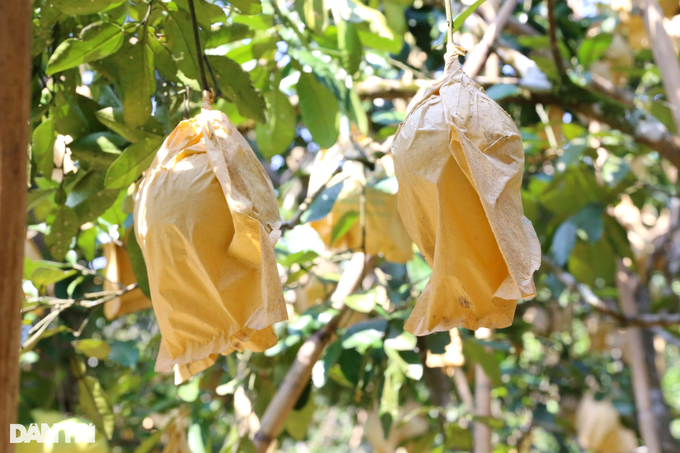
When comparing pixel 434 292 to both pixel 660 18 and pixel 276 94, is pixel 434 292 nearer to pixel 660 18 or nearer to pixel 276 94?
pixel 276 94

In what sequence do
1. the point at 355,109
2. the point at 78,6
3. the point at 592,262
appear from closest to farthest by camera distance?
the point at 78,6 → the point at 355,109 → the point at 592,262

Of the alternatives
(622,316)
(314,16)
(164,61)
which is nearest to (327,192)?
(314,16)

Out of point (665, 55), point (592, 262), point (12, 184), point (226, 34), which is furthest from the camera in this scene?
point (592, 262)

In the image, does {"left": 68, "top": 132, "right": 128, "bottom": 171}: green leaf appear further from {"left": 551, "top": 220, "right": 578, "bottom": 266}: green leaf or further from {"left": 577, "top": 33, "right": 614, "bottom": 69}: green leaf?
{"left": 577, "top": 33, "right": 614, "bottom": 69}: green leaf

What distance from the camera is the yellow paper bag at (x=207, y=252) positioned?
1.43 feet

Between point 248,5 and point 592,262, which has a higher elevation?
point 248,5

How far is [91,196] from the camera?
73 cm

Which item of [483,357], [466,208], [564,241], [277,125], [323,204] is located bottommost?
[483,357]

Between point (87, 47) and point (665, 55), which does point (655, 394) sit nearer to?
point (665, 55)

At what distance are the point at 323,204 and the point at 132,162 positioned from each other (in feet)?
1.18

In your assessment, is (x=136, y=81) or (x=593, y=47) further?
(x=593, y=47)

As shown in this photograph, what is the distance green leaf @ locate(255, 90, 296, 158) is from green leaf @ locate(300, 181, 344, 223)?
10 centimetres

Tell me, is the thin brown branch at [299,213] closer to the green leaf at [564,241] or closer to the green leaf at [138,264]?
the green leaf at [138,264]

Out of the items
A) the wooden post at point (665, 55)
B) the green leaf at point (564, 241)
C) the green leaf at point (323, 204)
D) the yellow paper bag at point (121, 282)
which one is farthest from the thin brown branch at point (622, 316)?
the yellow paper bag at point (121, 282)
